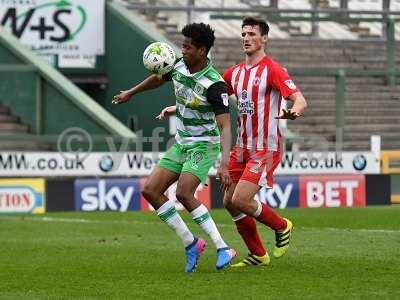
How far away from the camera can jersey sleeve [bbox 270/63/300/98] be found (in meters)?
10.9

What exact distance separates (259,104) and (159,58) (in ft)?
3.32

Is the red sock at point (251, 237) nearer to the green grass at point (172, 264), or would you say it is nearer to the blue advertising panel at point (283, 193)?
the green grass at point (172, 264)

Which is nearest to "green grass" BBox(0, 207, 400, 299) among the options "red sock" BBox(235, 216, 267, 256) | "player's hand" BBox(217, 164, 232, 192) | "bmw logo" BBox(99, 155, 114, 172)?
"red sock" BBox(235, 216, 267, 256)

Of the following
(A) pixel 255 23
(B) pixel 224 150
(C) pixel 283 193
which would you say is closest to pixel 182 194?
(B) pixel 224 150

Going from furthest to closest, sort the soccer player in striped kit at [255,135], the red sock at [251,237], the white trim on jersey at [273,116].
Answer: the red sock at [251,237]
the white trim on jersey at [273,116]
the soccer player in striped kit at [255,135]

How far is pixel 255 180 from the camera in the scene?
1112 centimetres

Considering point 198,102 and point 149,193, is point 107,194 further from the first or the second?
point 198,102

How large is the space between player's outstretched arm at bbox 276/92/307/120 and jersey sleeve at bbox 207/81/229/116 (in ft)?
1.60

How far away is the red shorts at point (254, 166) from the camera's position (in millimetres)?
11141

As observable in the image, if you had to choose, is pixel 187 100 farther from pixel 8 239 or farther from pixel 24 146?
pixel 24 146

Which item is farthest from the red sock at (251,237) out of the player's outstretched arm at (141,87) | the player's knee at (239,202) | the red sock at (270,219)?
the player's outstretched arm at (141,87)

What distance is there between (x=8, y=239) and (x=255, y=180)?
484 cm

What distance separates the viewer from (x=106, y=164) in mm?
23250

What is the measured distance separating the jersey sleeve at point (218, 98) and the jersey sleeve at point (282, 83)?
55 centimetres
